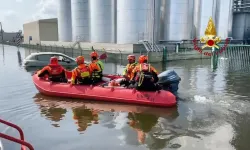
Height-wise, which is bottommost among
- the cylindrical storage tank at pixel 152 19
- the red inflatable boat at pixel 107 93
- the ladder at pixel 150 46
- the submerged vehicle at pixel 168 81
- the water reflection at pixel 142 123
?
the water reflection at pixel 142 123

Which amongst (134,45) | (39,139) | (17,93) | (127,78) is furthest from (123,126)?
(134,45)

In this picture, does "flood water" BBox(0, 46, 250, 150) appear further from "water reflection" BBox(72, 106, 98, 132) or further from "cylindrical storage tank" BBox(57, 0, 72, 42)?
"cylindrical storage tank" BBox(57, 0, 72, 42)

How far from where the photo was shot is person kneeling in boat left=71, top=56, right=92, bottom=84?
9547mm

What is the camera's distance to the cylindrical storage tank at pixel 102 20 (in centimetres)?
2845

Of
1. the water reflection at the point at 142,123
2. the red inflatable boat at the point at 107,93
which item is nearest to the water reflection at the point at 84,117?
the red inflatable boat at the point at 107,93

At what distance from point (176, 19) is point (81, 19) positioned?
12.2 m

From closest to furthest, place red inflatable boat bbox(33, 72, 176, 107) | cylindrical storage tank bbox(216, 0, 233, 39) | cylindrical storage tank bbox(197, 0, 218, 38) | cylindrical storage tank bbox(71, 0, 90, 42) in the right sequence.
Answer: red inflatable boat bbox(33, 72, 176, 107) < cylindrical storage tank bbox(197, 0, 218, 38) < cylindrical storage tank bbox(71, 0, 90, 42) < cylindrical storage tank bbox(216, 0, 233, 39)

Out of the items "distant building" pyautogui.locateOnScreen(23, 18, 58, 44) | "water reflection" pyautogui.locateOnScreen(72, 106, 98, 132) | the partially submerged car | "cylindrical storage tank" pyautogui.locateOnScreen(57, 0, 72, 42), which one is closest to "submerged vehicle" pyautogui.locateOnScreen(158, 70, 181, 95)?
"water reflection" pyautogui.locateOnScreen(72, 106, 98, 132)

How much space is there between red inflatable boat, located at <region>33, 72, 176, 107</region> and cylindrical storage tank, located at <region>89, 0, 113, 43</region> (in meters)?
19.2

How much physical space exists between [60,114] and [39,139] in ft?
6.33

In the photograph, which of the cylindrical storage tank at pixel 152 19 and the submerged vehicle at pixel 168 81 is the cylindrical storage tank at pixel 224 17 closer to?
the cylindrical storage tank at pixel 152 19

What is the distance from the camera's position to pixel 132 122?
23.6 feet

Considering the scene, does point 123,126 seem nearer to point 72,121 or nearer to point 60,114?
point 72,121

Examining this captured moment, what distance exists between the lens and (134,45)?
23781 millimetres
